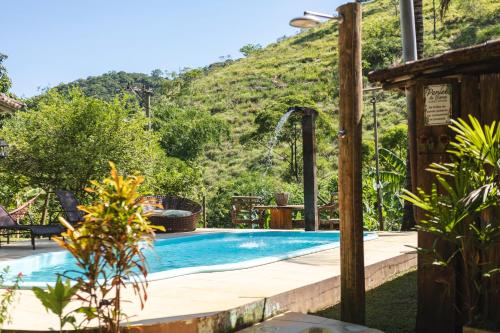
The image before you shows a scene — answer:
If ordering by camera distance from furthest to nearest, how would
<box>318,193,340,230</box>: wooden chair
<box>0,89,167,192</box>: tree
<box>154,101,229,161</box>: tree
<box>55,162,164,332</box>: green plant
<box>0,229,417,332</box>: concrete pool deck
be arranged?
<box>154,101,229,161</box>: tree < <box>0,89,167,192</box>: tree < <box>318,193,340,230</box>: wooden chair < <box>0,229,417,332</box>: concrete pool deck < <box>55,162,164,332</box>: green plant

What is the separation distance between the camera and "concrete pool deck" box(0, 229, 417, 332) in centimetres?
404

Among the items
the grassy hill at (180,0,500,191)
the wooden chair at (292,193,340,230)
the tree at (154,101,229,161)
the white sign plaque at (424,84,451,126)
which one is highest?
the grassy hill at (180,0,500,191)

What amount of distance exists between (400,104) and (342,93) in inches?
1228

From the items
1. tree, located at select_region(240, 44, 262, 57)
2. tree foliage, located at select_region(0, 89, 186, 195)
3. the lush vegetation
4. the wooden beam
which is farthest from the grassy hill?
the wooden beam

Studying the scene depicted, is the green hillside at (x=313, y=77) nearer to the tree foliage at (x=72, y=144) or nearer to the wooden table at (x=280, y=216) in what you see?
the wooden table at (x=280, y=216)

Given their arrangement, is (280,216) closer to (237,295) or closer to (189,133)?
(237,295)

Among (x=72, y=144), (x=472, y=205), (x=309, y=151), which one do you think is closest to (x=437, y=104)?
(x=472, y=205)

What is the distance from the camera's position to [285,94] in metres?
41.8

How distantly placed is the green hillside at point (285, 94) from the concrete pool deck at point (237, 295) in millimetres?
6992

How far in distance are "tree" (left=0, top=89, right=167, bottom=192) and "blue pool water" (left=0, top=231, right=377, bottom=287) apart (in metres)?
3.40

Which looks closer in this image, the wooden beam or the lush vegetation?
→ the wooden beam

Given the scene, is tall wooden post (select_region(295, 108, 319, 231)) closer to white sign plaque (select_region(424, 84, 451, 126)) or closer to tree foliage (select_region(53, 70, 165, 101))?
white sign plaque (select_region(424, 84, 451, 126))

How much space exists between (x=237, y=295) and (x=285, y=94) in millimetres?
37617

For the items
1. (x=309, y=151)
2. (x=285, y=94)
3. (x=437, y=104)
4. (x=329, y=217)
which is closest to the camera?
(x=437, y=104)
